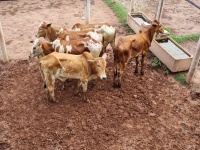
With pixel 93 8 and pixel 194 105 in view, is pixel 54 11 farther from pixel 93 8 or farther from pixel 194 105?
pixel 194 105

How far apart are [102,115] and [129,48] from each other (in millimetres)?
1724

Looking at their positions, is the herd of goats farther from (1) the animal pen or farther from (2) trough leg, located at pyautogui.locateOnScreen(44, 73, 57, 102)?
(1) the animal pen

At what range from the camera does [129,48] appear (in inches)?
278

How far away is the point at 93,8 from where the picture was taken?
12.5 meters

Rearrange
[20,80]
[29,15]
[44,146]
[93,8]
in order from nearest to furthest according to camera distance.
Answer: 1. [44,146]
2. [20,80]
3. [29,15]
4. [93,8]

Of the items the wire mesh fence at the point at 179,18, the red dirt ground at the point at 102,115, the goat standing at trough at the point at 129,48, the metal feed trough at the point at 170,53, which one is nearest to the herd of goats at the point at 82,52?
the goat standing at trough at the point at 129,48

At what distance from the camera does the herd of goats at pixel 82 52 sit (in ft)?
21.1

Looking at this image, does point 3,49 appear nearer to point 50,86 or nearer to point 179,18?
point 50,86

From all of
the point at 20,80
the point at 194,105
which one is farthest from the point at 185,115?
the point at 20,80

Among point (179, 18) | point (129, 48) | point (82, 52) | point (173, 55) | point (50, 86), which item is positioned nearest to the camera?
point (50, 86)

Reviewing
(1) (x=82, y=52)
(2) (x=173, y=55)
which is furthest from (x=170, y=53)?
(1) (x=82, y=52)

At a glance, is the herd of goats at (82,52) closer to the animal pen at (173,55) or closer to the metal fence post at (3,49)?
the animal pen at (173,55)

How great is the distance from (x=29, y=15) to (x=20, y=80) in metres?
4.62

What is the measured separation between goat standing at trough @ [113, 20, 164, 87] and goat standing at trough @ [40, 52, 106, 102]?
648 millimetres
